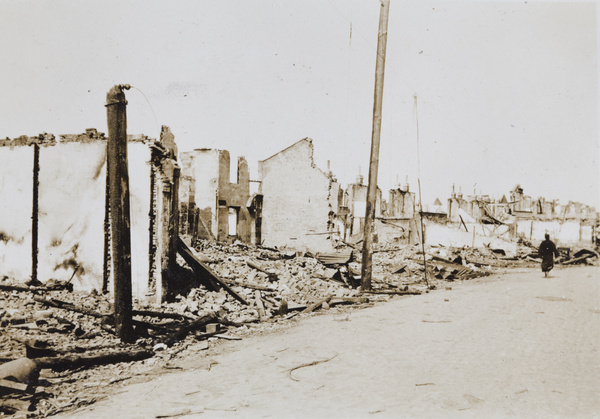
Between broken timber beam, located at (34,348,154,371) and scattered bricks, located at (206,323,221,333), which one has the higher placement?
broken timber beam, located at (34,348,154,371)

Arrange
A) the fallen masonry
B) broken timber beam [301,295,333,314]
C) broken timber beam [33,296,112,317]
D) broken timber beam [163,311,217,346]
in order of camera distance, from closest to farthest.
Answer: the fallen masonry < broken timber beam [163,311,217,346] < broken timber beam [33,296,112,317] < broken timber beam [301,295,333,314]

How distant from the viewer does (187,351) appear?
6180 mm

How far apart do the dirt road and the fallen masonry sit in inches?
24.0

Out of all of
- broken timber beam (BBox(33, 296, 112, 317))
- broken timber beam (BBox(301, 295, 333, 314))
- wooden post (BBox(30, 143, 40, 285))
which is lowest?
broken timber beam (BBox(301, 295, 333, 314))

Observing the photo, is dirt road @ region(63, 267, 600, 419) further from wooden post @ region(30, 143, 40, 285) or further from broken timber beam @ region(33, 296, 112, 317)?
wooden post @ region(30, 143, 40, 285)

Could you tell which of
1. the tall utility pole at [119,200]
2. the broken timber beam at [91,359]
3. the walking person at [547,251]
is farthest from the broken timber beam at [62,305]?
the walking person at [547,251]

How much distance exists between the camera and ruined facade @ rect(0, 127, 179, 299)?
8.94 meters

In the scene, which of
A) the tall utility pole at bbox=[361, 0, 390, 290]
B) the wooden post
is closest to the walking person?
the tall utility pole at bbox=[361, 0, 390, 290]

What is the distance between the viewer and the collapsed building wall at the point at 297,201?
75.7 ft

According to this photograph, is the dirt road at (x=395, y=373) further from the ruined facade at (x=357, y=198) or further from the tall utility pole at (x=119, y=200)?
the ruined facade at (x=357, y=198)

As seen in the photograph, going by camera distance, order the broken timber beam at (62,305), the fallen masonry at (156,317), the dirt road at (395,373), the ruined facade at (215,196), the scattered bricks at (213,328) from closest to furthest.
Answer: the dirt road at (395,373) < the fallen masonry at (156,317) < the scattered bricks at (213,328) < the broken timber beam at (62,305) < the ruined facade at (215,196)

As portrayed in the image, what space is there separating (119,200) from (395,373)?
4.76 metres

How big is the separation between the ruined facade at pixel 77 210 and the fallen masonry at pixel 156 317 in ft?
1.95

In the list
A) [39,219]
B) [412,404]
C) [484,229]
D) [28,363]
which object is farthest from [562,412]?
[484,229]
